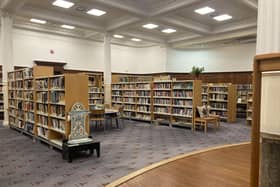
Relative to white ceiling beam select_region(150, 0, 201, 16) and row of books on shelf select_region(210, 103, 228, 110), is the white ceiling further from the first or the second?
row of books on shelf select_region(210, 103, 228, 110)

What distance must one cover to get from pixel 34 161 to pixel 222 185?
12.0 feet

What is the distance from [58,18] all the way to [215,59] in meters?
9.26

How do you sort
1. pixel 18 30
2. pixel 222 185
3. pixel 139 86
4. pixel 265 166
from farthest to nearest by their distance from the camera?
pixel 18 30 < pixel 139 86 < pixel 222 185 < pixel 265 166

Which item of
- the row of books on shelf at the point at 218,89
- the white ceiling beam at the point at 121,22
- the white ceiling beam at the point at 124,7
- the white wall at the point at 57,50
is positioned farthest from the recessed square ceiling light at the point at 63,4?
the row of books on shelf at the point at 218,89

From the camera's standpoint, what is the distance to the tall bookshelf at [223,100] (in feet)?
31.2

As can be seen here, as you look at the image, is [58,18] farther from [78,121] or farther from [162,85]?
[78,121]

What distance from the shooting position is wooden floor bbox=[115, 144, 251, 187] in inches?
91.4

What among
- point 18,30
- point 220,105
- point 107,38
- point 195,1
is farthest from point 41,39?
point 220,105

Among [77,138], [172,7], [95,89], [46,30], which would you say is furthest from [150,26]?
[77,138]

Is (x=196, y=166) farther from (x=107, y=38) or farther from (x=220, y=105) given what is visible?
(x=107, y=38)

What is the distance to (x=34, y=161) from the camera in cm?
430

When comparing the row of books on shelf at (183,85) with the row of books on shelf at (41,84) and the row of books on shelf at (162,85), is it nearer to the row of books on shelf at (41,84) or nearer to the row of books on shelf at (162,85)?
the row of books on shelf at (162,85)

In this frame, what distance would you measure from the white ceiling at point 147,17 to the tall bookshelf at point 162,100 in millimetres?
2751

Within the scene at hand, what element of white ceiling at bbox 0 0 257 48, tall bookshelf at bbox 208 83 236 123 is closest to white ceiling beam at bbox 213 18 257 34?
white ceiling at bbox 0 0 257 48
